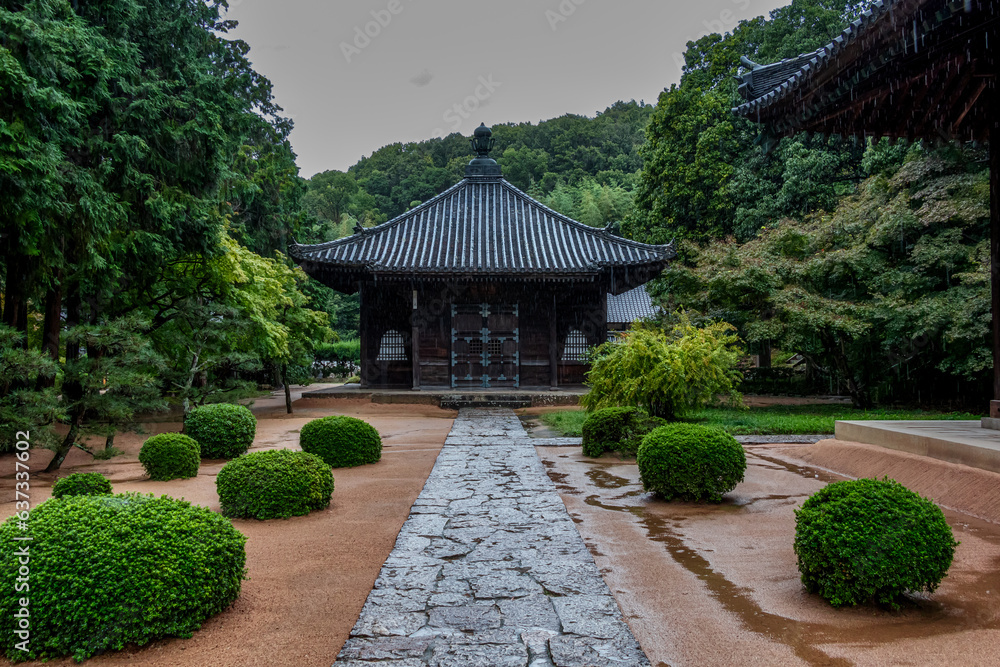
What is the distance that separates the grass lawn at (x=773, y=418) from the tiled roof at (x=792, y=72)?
20.7 ft

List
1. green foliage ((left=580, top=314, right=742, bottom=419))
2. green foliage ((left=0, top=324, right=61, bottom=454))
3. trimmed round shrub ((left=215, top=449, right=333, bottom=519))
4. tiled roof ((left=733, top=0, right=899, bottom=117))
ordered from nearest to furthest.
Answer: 1. tiled roof ((left=733, top=0, right=899, bottom=117))
2. trimmed round shrub ((left=215, top=449, right=333, bottom=519))
3. green foliage ((left=0, top=324, right=61, bottom=454))
4. green foliage ((left=580, top=314, right=742, bottom=419))

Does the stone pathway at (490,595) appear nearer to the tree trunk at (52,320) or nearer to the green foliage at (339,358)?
the tree trunk at (52,320)

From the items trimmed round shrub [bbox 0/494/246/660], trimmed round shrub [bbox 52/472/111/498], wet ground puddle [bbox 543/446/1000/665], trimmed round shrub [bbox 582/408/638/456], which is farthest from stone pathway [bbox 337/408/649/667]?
trimmed round shrub [bbox 52/472/111/498]

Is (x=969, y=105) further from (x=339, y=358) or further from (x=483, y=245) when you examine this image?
(x=339, y=358)

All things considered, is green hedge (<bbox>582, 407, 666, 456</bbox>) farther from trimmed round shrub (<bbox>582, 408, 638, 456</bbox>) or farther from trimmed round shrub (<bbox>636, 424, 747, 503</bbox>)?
trimmed round shrub (<bbox>636, 424, 747, 503</bbox>)

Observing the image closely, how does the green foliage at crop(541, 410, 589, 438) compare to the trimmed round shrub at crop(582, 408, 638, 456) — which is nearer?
the trimmed round shrub at crop(582, 408, 638, 456)

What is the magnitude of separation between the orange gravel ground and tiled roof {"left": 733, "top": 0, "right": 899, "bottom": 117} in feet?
18.0

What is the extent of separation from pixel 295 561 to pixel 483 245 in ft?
52.4

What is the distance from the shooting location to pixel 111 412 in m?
7.99

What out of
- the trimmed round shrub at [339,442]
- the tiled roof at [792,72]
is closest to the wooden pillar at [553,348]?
the trimmed round shrub at [339,442]

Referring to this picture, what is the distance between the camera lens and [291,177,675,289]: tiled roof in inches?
698

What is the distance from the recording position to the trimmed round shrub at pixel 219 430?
30.1 ft

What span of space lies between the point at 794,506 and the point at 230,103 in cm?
1185

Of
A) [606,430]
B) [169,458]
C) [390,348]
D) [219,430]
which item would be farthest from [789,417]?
[169,458]
